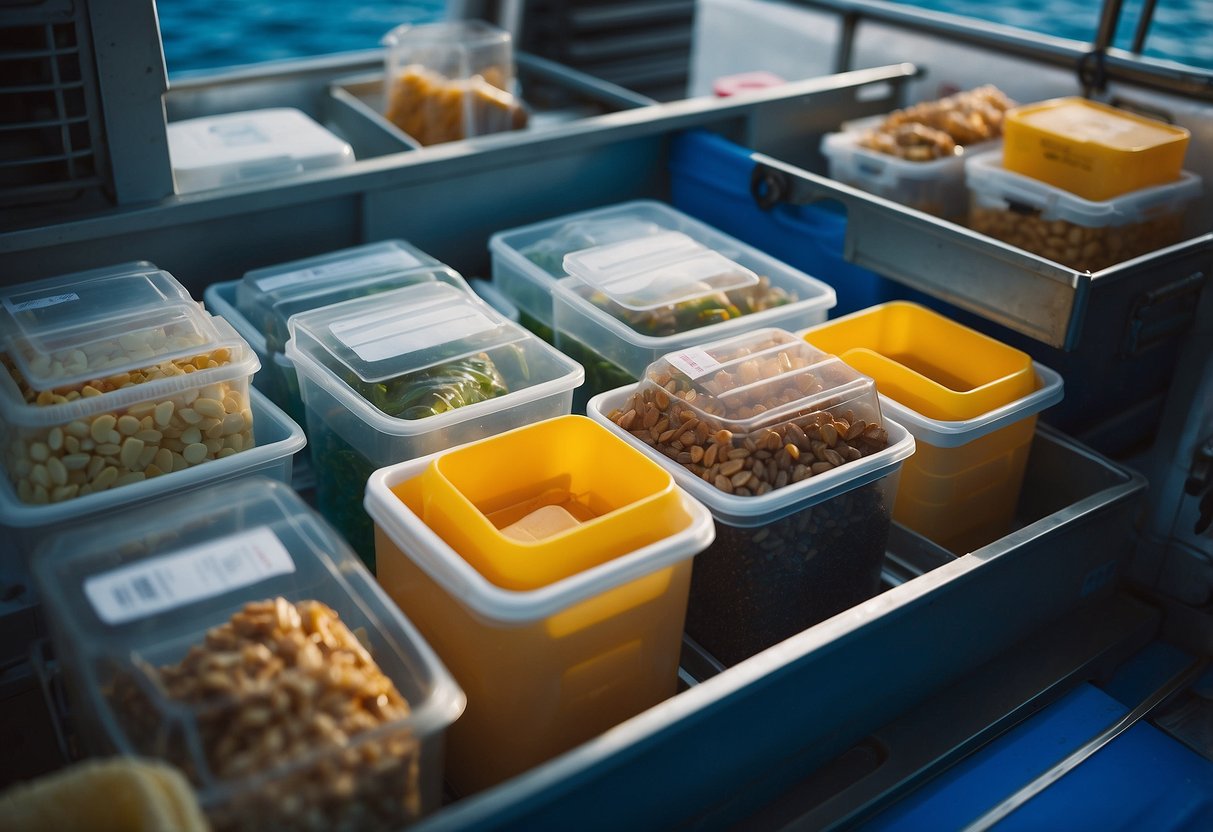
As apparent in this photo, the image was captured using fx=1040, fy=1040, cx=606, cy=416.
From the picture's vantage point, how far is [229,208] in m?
1.46

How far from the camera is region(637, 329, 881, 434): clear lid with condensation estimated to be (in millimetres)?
1187

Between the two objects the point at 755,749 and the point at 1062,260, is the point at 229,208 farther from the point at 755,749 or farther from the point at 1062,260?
the point at 1062,260

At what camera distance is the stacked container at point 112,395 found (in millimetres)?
1046

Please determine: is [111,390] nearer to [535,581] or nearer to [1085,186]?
[535,581]

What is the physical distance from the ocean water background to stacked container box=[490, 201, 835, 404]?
544cm

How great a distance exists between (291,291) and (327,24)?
20.5 ft

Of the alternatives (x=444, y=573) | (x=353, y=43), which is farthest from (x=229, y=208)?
(x=353, y=43)

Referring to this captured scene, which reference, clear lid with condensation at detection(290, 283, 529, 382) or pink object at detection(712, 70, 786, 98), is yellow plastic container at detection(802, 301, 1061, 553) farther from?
pink object at detection(712, 70, 786, 98)

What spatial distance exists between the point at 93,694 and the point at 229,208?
819mm

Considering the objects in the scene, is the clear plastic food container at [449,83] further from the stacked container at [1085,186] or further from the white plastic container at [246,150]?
the stacked container at [1085,186]

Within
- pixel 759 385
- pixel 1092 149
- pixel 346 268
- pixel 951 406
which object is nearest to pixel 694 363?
pixel 759 385

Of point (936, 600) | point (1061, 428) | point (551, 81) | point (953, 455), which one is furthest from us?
point (551, 81)

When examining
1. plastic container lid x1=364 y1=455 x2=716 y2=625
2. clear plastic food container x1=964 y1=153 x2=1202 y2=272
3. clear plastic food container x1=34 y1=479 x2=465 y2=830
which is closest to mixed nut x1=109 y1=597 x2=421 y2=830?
clear plastic food container x1=34 y1=479 x2=465 y2=830

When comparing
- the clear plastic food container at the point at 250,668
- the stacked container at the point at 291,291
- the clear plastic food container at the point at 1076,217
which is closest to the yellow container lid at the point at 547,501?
the clear plastic food container at the point at 250,668
